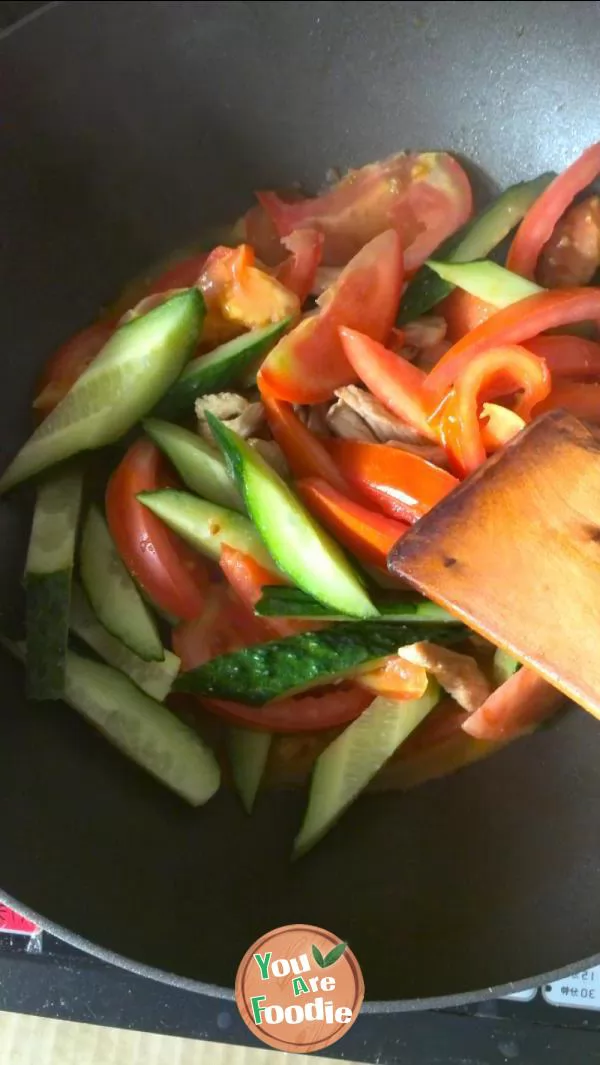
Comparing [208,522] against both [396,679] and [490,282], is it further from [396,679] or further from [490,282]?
[490,282]

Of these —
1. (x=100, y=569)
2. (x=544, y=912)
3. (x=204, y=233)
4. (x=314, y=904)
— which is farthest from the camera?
(x=204, y=233)

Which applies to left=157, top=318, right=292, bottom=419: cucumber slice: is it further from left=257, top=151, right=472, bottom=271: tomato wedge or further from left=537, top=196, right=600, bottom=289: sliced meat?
left=537, top=196, right=600, bottom=289: sliced meat

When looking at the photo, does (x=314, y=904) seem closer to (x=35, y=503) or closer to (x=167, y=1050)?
(x=167, y=1050)

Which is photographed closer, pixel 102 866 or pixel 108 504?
pixel 102 866

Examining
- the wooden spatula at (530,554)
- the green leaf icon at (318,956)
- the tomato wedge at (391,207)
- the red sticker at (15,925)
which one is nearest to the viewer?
the wooden spatula at (530,554)

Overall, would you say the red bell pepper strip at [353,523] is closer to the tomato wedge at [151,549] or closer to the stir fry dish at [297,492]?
the stir fry dish at [297,492]

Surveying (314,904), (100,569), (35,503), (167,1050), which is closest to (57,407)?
(35,503)

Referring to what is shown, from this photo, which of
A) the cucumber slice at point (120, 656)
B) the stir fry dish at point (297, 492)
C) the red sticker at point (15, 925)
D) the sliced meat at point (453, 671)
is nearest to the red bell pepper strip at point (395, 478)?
the stir fry dish at point (297, 492)

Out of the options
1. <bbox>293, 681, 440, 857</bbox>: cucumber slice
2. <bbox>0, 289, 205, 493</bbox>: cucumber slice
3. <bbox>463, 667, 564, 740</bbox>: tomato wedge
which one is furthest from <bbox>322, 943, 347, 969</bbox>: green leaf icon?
<bbox>0, 289, 205, 493</bbox>: cucumber slice
